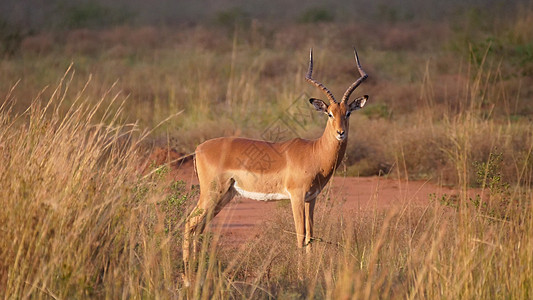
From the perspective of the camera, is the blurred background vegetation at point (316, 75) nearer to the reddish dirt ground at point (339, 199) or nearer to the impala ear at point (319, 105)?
the reddish dirt ground at point (339, 199)

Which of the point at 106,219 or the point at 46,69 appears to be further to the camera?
the point at 46,69

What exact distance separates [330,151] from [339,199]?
83.9 inches

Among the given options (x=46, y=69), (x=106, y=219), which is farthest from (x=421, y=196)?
(x=46, y=69)

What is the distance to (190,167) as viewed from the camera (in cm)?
1231

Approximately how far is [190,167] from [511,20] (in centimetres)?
1466

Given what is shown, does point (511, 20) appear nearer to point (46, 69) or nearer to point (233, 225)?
point (46, 69)

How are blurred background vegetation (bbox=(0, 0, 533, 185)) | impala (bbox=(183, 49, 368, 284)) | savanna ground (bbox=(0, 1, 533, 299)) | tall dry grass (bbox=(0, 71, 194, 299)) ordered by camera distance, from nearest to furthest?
Result: tall dry grass (bbox=(0, 71, 194, 299)) < savanna ground (bbox=(0, 1, 533, 299)) < impala (bbox=(183, 49, 368, 284)) < blurred background vegetation (bbox=(0, 0, 533, 185))

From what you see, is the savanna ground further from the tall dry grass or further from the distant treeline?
the distant treeline

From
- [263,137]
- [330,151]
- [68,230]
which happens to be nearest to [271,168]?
[330,151]

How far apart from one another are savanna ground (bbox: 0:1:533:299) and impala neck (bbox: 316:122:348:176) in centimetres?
55

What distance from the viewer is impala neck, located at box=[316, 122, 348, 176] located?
7652 millimetres

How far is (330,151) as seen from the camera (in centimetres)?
768

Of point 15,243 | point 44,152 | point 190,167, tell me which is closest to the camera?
point 15,243

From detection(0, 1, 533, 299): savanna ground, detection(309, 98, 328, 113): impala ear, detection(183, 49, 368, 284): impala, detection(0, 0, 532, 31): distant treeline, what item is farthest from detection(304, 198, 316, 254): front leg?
detection(0, 0, 532, 31): distant treeline
